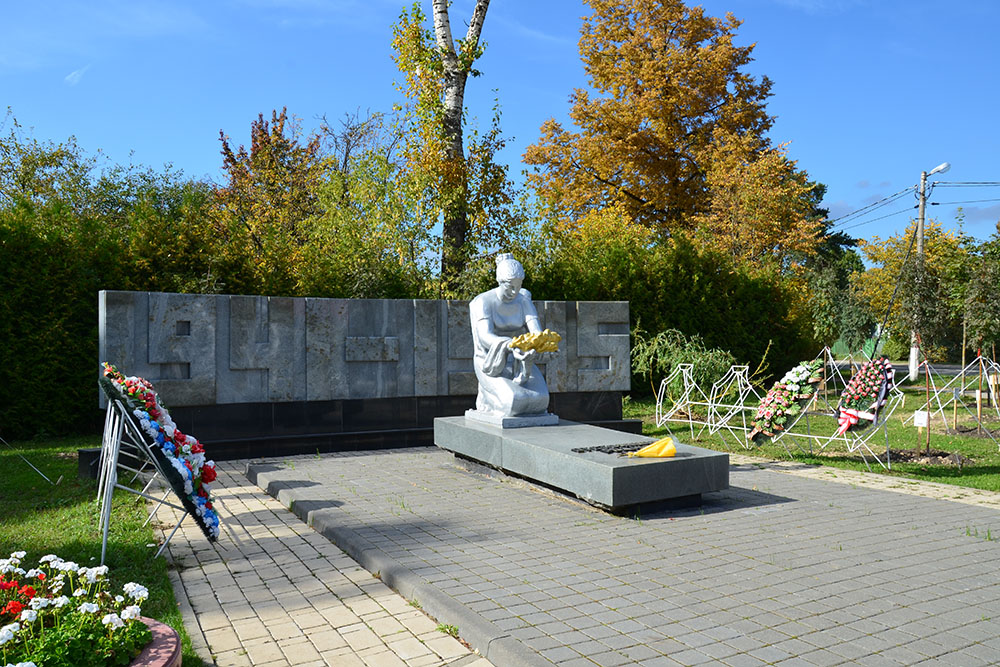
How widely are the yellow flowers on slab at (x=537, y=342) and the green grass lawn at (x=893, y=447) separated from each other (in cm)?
348

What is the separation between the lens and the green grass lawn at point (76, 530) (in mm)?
4422

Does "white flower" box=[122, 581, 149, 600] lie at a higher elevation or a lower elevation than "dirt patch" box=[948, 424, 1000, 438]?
higher

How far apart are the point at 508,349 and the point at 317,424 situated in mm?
3299

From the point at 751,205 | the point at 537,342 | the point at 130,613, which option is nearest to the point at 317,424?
the point at 537,342

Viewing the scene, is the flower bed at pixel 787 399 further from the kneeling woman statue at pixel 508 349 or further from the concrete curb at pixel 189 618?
the concrete curb at pixel 189 618

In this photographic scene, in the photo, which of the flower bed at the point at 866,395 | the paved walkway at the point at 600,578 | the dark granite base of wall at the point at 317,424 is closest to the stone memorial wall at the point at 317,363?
the dark granite base of wall at the point at 317,424

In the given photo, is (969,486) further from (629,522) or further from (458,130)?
(458,130)

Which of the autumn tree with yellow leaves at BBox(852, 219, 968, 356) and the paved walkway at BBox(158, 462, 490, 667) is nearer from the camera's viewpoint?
the paved walkway at BBox(158, 462, 490, 667)

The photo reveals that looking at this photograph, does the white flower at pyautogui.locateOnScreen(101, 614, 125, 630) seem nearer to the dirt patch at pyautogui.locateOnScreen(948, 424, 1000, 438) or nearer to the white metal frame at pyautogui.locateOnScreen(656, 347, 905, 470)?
the white metal frame at pyautogui.locateOnScreen(656, 347, 905, 470)

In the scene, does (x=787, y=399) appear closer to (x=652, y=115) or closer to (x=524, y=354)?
(x=524, y=354)

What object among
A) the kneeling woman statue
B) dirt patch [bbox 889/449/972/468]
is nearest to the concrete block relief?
the kneeling woman statue

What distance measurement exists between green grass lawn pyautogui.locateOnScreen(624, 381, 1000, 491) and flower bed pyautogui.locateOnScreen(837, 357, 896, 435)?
0.47 meters

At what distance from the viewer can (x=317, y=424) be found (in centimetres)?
1007

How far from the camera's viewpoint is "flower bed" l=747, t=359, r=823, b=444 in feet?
28.7
